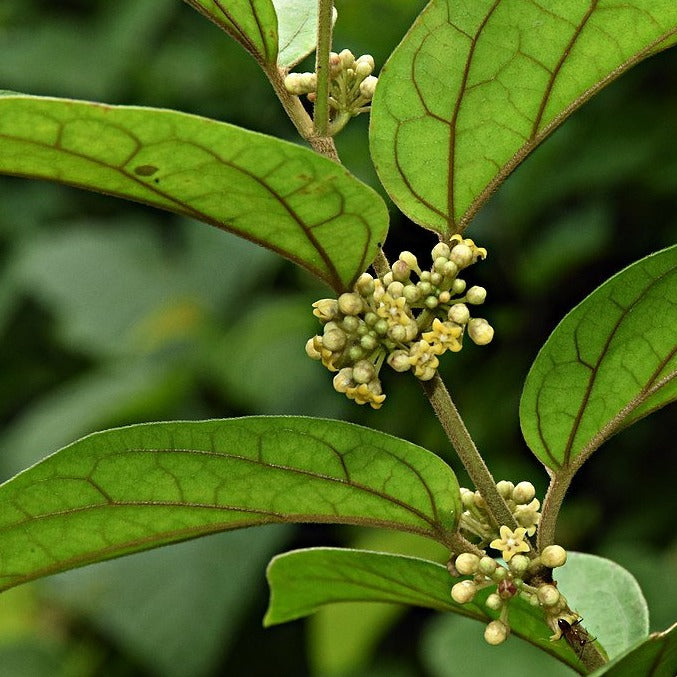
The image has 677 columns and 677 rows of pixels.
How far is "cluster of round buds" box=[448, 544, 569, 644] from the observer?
1103mm

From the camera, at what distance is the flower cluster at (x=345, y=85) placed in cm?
119

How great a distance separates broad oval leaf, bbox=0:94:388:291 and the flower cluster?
17 centimetres

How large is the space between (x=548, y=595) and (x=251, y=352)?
2336 millimetres

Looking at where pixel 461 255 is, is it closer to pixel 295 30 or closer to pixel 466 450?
pixel 466 450

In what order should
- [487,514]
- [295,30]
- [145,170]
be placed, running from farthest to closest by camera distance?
1. [295,30]
2. [487,514]
3. [145,170]

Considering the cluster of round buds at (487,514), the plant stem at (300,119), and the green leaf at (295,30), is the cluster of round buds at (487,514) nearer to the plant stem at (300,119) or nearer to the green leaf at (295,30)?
the plant stem at (300,119)

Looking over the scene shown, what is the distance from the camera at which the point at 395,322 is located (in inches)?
43.2

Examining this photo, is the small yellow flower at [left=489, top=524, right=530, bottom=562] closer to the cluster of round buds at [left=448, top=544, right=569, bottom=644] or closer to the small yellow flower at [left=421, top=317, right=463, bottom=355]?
the cluster of round buds at [left=448, top=544, right=569, bottom=644]

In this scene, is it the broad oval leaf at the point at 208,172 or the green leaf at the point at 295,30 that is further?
the green leaf at the point at 295,30

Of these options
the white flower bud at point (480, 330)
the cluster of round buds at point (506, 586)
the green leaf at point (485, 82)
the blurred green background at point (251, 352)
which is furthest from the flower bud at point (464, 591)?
the blurred green background at point (251, 352)

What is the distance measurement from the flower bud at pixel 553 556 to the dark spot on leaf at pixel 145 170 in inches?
20.8

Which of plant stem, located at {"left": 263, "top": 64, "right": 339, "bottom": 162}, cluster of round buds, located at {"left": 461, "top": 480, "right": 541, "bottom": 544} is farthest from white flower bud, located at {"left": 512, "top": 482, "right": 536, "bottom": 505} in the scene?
plant stem, located at {"left": 263, "top": 64, "right": 339, "bottom": 162}

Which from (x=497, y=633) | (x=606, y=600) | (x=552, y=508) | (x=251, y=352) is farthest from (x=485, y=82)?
(x=251, y=352)

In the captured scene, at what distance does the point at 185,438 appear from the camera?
1096 mm
